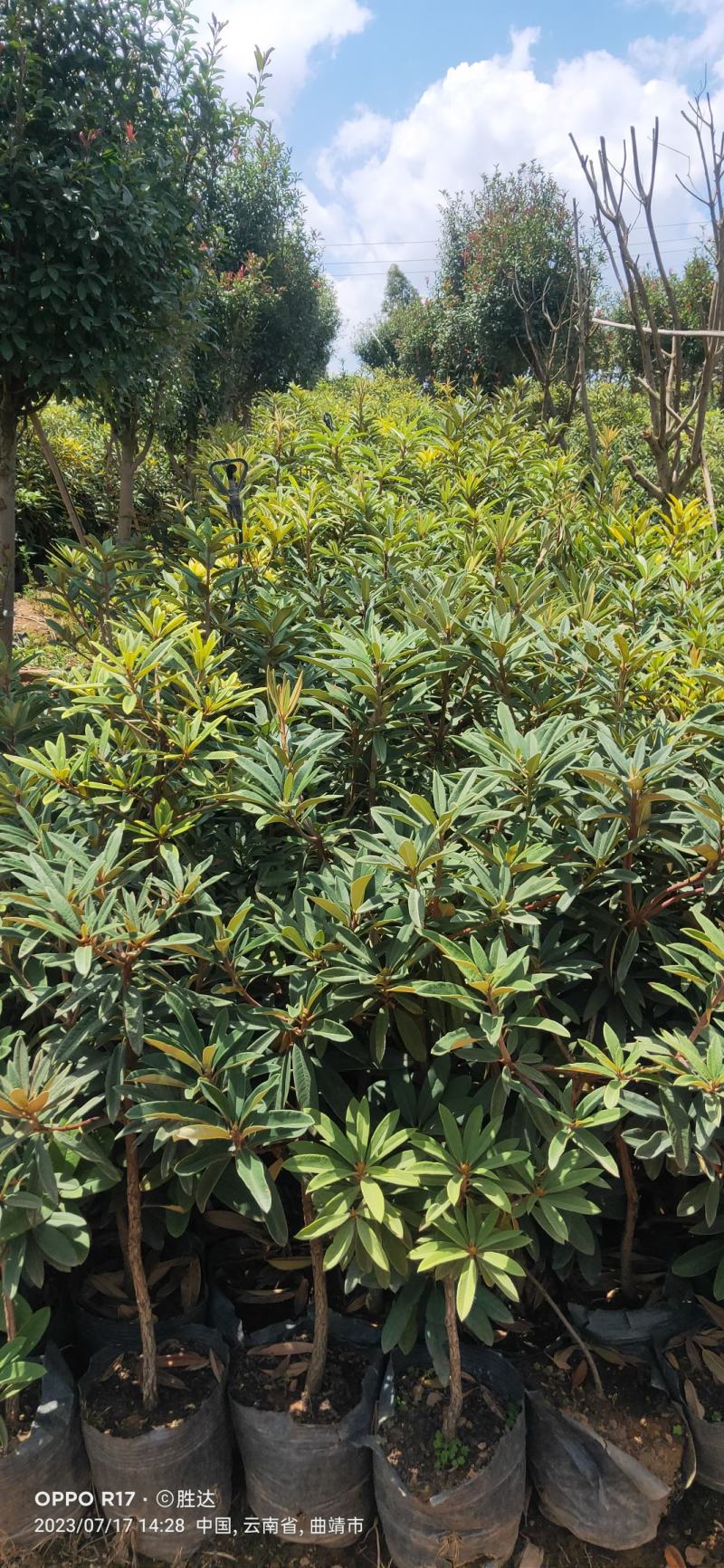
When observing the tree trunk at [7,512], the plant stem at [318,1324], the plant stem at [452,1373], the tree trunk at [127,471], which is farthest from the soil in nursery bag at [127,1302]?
the tree trunk at [127,471]

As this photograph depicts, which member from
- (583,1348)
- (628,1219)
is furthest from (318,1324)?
(628,1219)

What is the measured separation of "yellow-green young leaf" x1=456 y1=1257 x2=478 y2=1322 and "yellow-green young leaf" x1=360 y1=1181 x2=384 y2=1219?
153mm

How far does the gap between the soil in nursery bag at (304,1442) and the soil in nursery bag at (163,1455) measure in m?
0.05

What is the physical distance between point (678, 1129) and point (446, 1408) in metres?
0.72

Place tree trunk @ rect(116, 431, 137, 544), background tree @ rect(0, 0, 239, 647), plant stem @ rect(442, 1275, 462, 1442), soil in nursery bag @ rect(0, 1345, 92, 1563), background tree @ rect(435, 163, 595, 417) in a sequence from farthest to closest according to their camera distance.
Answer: background tree @ rect(435, 163, 595, 417), tree trunk @ rect(116, 431, 137, 544), background tree @ rect(0, 0, 239, 647), soil in nursery bag @ rect(0, 1345, 92, 1563), plant stem @ rect(442, 1275, 462, 1442)

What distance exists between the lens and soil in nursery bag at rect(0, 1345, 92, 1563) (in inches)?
61.5

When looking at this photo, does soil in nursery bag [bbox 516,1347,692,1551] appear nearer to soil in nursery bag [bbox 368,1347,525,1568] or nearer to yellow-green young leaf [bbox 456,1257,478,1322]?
soil in nursery bag [bbox 368,1347,525,1568]

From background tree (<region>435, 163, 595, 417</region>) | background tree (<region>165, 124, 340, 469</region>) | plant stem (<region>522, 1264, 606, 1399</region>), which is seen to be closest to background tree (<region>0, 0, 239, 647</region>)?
plant stem (<region>522, 1264, 606, 1399</region>)

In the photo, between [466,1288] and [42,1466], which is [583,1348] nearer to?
[466,1288]

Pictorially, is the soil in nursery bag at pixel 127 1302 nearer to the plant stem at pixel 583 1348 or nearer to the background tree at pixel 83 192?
the plant stem at pixel 583 1348

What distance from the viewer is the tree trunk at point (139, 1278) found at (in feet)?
4.98

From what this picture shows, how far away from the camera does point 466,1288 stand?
1.26 metres

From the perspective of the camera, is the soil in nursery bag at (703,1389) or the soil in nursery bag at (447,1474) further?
the soil in nursery bag at (703,1389)

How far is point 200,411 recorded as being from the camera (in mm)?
8391
